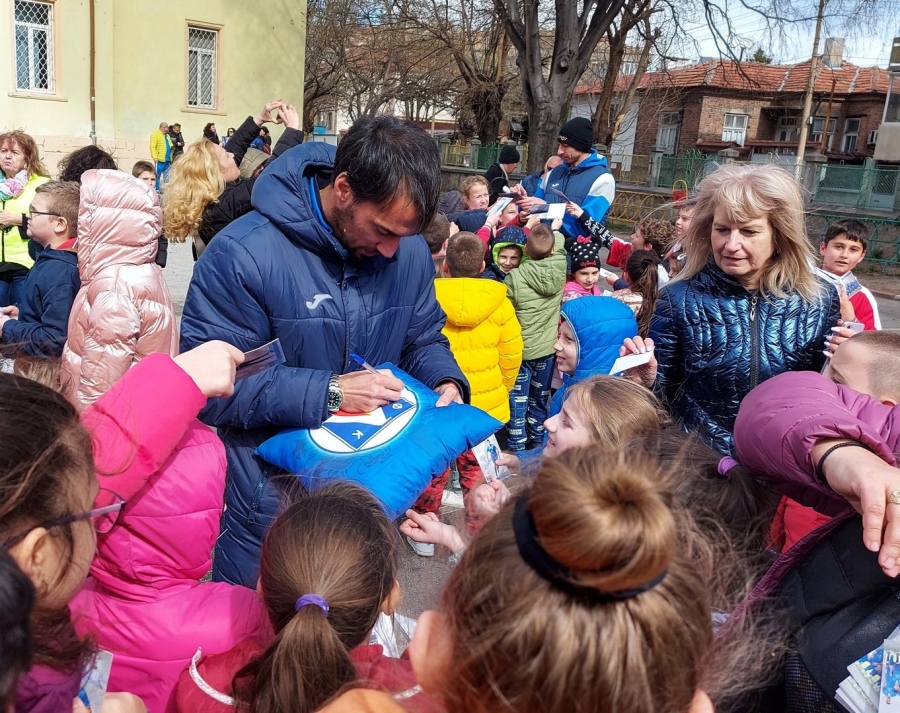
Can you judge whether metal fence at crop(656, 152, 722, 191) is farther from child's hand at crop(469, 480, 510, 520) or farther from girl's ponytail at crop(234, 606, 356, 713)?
girl's ponytail at crop(234, 606, 356, 713)

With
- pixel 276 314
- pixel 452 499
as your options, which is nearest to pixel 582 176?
pixel 452 499

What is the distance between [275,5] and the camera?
20266 millimetres

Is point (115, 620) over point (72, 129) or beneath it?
beneath

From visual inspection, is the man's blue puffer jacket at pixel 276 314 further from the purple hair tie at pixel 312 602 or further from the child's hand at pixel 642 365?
the child's hand at pixel 642 365

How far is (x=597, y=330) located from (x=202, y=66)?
742 inches

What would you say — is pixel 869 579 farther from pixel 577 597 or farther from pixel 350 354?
pixel 350 354

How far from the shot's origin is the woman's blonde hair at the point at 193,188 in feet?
15.5

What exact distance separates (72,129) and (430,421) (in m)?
19.0

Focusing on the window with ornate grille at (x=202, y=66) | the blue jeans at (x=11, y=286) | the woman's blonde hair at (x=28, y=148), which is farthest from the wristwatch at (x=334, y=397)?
the window with ornate grille at (x=202, y=66)

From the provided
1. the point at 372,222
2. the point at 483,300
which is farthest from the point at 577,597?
the point at 483,300

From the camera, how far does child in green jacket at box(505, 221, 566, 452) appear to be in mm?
4977

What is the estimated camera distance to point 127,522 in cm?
174

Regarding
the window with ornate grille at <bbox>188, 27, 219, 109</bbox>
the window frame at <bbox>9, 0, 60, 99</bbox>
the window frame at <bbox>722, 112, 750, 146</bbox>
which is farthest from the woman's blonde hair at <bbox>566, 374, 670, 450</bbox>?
the window frame at <bbox>722, 112, 750, 146</bbox>

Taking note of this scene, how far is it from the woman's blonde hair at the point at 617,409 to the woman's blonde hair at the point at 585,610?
1.20 m
